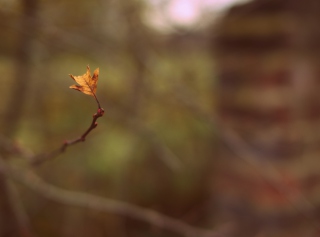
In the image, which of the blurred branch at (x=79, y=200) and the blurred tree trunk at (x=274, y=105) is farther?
the blurred tree trunk at (x=274, y=105)

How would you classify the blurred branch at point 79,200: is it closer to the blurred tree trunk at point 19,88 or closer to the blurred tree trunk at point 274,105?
the blurred tree trunk at point 19,88

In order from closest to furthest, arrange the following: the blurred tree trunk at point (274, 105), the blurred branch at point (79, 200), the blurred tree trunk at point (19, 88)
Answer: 1. the blurred branch at point (79, 200)
2. the blurred tree trunk at point (19, 88)
3. the blurred tree trunk at point (274, 105)

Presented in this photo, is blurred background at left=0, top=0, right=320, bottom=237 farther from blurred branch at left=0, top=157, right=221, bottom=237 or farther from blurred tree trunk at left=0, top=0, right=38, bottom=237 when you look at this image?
blurred branch at left=0, top=157, right=221, bottom=237

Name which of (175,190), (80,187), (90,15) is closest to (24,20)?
(90,15)

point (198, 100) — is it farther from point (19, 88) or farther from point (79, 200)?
point (79, 200)

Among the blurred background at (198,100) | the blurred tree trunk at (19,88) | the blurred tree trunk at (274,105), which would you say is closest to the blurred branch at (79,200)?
the blurred background at (198,100)

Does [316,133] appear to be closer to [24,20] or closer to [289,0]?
[289,0]

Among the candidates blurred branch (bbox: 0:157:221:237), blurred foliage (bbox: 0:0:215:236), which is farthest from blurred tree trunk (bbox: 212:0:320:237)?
blurred branch (bbox: 0:157:221:237)

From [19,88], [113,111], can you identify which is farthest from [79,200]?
[19,88]
